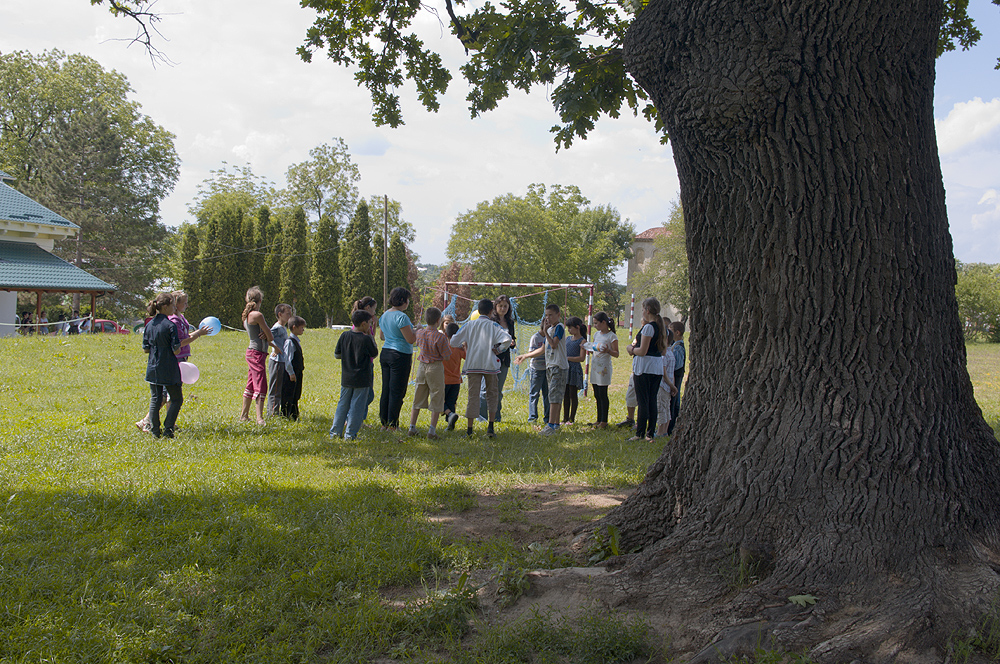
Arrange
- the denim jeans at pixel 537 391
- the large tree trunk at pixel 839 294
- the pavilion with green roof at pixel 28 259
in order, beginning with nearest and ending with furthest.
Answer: the large tree trunk at pixel 839 294, the denim jeans at pixel 537 391, the pavilion with green roof at pixel 28 259

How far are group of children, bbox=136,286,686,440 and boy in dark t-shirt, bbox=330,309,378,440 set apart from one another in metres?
0.01

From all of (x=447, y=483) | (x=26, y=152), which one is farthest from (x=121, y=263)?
(x=447, y=483)

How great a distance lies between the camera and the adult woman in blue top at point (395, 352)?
8516 mm

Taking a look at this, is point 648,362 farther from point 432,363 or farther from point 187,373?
point 187,373

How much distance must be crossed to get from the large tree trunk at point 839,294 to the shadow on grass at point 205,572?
1.92m

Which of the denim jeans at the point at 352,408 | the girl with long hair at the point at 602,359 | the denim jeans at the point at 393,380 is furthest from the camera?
the girl with long hair at the point at 602,359

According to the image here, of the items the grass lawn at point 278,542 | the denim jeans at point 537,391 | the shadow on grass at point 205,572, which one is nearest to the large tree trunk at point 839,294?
the grass lawn at point 278,542

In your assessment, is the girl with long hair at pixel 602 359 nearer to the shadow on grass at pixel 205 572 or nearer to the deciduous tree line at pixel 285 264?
the shadow on grass at pixel 205 572

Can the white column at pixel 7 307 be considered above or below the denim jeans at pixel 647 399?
above

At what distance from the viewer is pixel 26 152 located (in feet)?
141

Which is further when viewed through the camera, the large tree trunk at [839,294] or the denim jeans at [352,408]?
the denim jeans at [352,408]

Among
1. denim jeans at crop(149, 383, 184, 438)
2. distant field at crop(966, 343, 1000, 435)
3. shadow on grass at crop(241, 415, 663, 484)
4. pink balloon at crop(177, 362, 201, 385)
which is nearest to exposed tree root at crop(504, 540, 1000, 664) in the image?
shadow on grass at crop(241, 415, 663, 484)

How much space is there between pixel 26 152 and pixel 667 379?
47.8 m

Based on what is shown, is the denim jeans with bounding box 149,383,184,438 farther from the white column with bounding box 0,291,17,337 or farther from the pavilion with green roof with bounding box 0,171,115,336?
the white column with bounding box 0,291,17,337
